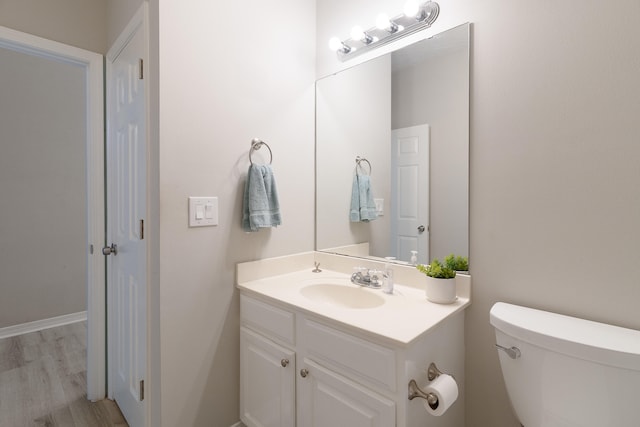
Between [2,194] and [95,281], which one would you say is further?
[2,194]

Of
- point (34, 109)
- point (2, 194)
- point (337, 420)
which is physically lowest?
point (337, 420)

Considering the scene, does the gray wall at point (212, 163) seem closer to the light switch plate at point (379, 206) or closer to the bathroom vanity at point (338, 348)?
the bathroom vanity at point (338, 348)

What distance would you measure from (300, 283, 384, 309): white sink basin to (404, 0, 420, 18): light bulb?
1230 millimetres

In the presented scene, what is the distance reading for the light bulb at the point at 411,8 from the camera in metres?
1.38

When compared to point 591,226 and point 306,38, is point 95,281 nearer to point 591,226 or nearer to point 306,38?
point 306,38

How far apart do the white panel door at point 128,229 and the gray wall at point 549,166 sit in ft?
4.59

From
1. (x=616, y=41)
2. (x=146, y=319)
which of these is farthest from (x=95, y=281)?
(x=616, y=41)

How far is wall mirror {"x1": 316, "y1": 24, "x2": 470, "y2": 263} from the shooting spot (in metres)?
1.33

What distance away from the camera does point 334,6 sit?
1782mm

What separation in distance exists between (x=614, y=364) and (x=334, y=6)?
6.35 ft

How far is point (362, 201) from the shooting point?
1.74 m

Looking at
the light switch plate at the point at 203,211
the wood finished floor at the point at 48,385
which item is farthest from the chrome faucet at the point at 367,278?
the wood finished floor at the point at 48,385

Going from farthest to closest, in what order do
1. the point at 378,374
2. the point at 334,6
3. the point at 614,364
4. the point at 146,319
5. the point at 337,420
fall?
1. the point at 334,6
2. the point at 146,319
3. the point at 337,420
4. the point at 378,374
5. the point at 614,364

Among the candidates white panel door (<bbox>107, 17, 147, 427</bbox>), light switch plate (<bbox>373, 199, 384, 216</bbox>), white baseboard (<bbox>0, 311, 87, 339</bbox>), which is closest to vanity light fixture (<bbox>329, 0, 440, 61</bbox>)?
light switch plate (<bbox>373, 199, 384, 216</bbox>)
